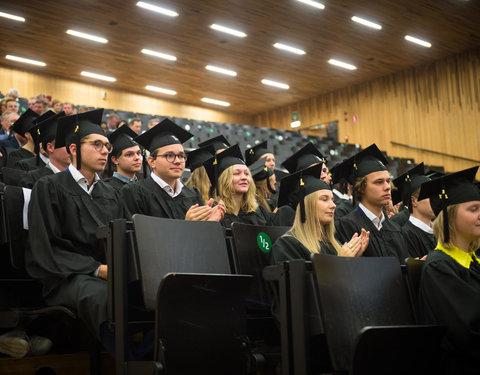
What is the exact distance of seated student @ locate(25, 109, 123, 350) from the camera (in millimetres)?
2998

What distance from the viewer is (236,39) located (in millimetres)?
13156

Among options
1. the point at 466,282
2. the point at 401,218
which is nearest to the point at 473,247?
the point at 466,282

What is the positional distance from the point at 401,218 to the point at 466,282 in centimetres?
258

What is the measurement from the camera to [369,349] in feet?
7.77

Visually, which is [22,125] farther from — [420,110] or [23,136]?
[420,110]

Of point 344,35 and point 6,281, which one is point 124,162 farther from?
point 344,35

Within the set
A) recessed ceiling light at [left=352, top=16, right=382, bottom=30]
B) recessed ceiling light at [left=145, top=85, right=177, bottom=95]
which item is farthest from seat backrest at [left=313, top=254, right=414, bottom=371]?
recessed ceiling light at [left=145, top=85, right=177, bottom=95]

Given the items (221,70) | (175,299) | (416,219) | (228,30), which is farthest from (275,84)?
(175,299)

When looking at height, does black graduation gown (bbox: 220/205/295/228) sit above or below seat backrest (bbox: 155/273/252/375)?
above

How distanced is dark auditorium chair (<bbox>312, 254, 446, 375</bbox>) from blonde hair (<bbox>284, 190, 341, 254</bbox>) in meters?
0.63

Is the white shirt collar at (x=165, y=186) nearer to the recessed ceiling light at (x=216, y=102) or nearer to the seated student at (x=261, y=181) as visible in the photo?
the seated student at (x=261, y=181)

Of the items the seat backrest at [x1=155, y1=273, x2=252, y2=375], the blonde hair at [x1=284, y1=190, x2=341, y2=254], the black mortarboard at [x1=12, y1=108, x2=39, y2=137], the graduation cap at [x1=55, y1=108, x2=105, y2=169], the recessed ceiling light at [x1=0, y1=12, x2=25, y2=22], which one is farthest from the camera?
the recessed ceiling light at [x1=0, y1=12, x2=25, y2=22]

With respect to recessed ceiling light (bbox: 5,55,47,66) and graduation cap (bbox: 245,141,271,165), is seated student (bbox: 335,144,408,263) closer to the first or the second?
graduation cap (bbox: 245,141,271,165)

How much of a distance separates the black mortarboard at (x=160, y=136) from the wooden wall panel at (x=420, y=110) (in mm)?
11784
